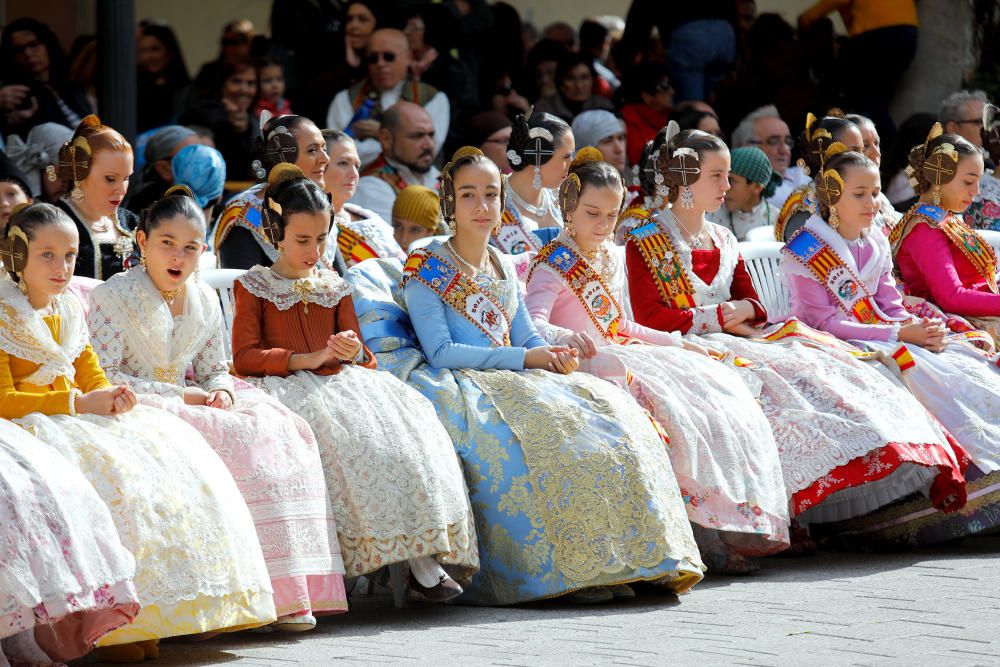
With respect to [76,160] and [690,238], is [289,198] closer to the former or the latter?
[76,160]

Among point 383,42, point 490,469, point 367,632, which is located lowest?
point 367,632

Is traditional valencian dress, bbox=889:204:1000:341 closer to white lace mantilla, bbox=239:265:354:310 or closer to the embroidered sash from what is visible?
the embroidered sash

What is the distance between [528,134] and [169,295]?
2.47m

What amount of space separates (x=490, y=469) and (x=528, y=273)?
3.84 feet

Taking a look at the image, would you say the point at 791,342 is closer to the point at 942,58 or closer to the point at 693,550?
the point at 693,550

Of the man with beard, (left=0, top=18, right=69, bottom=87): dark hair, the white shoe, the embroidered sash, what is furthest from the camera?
(left=0, top=18, right=69, bottom=87): dark hair

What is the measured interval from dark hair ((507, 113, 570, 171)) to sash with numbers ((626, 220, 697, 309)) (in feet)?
2.79

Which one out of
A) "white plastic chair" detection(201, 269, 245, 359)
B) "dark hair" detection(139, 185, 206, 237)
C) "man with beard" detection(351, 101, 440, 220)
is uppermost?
"man with beard" detection(351, 101, 440, 220)

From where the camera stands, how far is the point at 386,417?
5.55 metres

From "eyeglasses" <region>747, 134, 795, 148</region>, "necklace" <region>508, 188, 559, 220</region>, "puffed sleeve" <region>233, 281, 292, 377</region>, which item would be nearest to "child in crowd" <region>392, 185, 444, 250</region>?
"necklace" <region>508, 188, 559, 220</region>

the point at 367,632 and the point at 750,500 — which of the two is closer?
the point at 367,632

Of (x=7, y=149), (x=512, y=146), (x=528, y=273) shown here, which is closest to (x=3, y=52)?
(x=7, y=149)

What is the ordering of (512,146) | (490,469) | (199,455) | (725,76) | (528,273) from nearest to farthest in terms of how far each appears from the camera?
(199,455) < (490,469) < (528,273) < (512,146) < (725,76)

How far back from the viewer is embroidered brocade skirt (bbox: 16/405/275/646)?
188 inches
